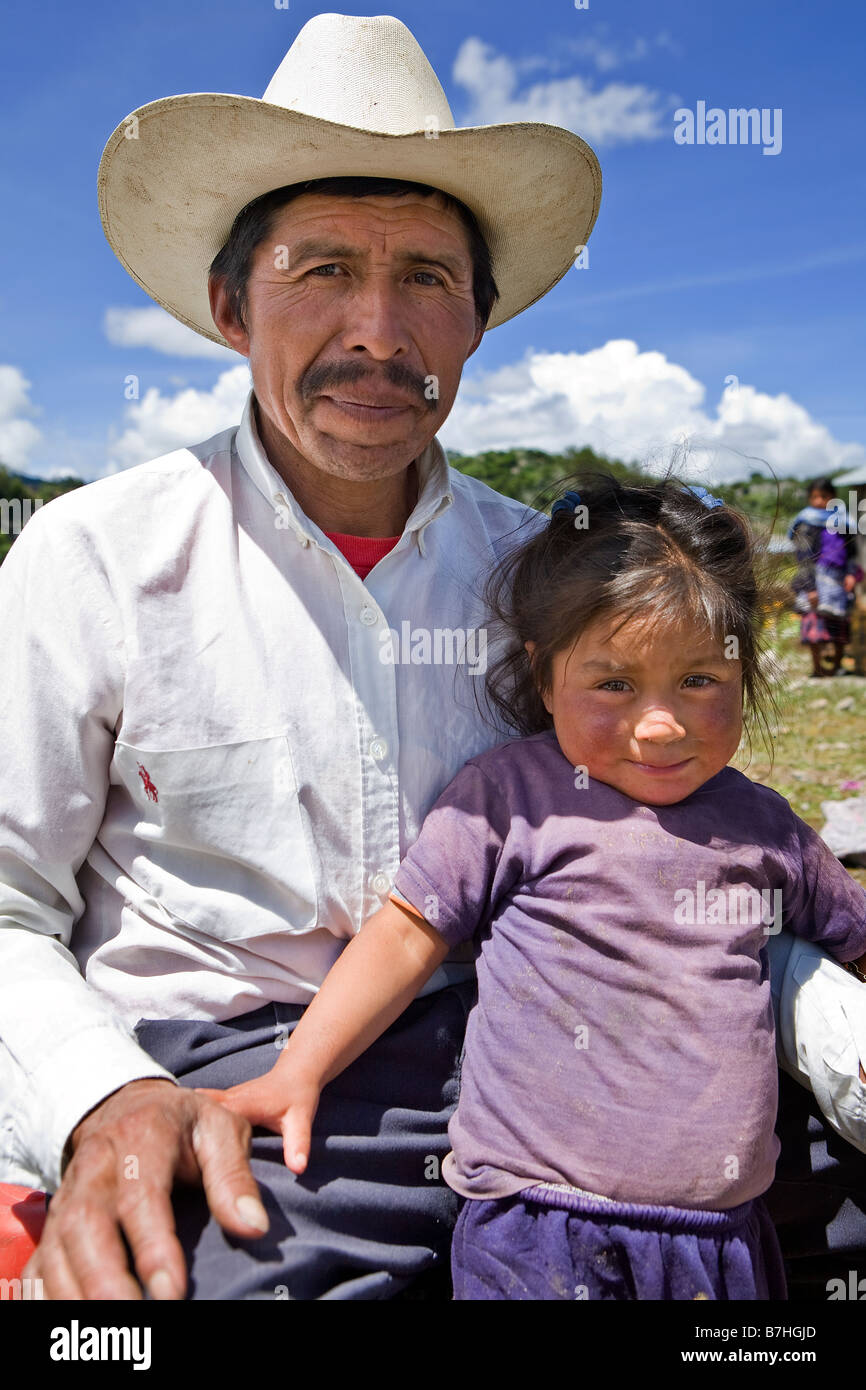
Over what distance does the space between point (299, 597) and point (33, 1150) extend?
110 centimetres

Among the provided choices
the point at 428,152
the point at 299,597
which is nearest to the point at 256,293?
the point at 428,152

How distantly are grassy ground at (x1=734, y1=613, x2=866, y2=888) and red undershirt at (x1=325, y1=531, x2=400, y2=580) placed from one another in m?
3.10

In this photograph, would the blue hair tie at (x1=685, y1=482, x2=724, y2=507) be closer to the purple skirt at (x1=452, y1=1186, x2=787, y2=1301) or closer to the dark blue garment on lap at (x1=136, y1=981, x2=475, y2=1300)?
the dark blue garment on lap at (x1=136, y1=981, x2=475, y2=1300)

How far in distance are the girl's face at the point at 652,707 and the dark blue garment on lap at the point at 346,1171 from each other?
57 centimetres

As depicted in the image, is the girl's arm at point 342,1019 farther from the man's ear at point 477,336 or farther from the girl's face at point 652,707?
the man's ear at point 477,336

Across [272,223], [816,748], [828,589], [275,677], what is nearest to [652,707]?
[275,677]

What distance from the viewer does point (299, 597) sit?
2215mm

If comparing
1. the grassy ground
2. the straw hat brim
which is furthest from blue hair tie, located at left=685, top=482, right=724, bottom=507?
the grassy ground

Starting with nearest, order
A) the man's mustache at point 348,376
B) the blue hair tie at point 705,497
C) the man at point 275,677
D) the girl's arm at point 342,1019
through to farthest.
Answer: the girl's arm at point 342,1019 < the man at point 275,677 < the man's mustache at point 348,376 < the blue hair tie at point 705,497

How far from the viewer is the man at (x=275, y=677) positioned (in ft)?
6.42

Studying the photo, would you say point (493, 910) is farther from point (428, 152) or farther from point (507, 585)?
point (428, 152)

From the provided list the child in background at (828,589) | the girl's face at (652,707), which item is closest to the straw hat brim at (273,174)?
the girl's face at (652,707)

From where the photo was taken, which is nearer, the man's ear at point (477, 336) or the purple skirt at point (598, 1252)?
the purple skirt at point (598, 1252)

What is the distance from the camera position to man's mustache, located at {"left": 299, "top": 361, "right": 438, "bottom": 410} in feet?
7.16
